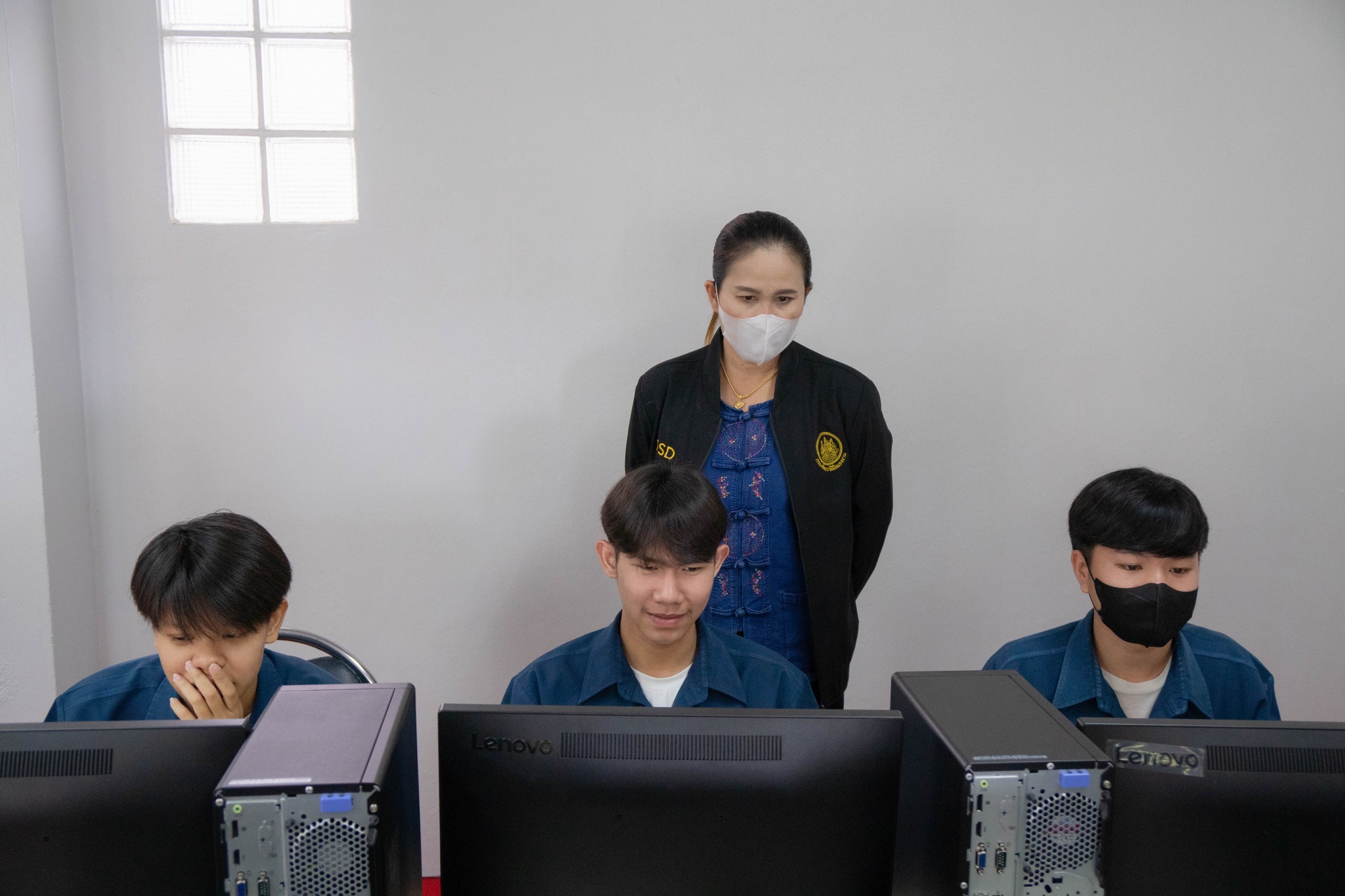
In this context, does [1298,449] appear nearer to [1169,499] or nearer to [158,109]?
[1169,499]

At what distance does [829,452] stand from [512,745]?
4.04 ft

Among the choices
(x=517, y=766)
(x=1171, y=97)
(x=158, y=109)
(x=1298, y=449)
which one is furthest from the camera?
(x=1298, y=449)

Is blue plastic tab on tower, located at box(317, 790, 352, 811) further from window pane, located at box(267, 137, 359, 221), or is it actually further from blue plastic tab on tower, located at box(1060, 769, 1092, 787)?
window pane, located at box(267, 137, 359, 221)

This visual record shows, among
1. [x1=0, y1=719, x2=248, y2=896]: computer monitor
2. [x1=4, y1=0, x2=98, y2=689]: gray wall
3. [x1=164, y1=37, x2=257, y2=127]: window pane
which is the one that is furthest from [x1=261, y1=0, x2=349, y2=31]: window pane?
[x1=0, y1=719, x2=248, y2=896]: computer monitor

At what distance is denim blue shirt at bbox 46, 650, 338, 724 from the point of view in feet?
4.83

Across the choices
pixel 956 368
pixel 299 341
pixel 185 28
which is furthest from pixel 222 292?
pixel 956 368

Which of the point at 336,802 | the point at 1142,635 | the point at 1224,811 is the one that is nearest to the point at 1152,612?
the point at 1142,635

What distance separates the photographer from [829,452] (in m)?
2.02

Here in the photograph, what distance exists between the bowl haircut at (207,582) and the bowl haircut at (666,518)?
0.52m

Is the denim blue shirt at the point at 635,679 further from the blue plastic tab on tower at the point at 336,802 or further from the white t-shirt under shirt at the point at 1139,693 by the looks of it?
the blue plastic tab on tower at the point at 336,802

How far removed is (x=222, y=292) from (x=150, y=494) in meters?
0.54

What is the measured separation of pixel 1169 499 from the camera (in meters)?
1.54

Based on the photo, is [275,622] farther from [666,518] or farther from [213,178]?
[213,178]

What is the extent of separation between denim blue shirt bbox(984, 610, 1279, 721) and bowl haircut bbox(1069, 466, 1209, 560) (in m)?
0.14
